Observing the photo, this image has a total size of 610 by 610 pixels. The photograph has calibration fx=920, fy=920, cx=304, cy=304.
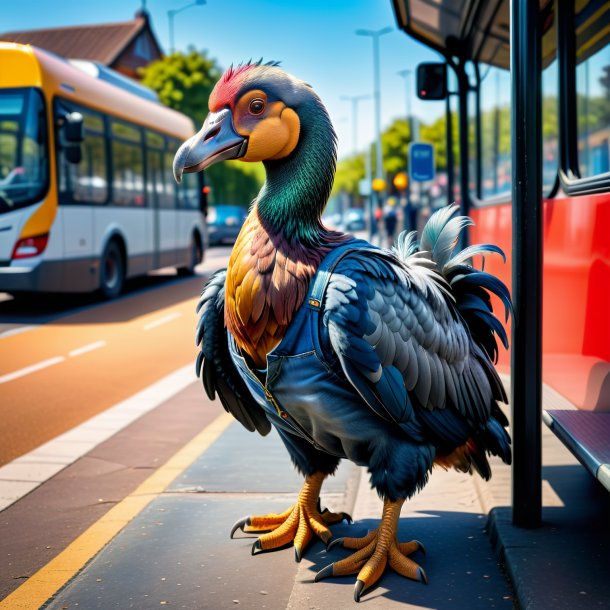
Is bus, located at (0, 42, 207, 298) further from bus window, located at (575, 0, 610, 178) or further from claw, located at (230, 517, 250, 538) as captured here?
bus window, located at (575, 0, 610, 178)

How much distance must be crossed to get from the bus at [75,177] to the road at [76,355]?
61 cm

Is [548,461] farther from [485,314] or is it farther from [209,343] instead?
[209,343]

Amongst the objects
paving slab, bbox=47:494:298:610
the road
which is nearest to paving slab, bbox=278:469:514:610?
paving slab, bbox=47:494:298:610

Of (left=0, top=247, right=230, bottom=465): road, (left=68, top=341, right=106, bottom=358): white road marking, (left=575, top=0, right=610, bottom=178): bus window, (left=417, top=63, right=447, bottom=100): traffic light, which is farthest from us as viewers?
(left=68, top=341, right=106, bottom=358): white road marking

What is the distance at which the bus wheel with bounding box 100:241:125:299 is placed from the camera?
541 inches

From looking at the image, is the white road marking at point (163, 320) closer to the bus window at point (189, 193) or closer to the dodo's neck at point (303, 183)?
the bus window at point (189, 193)

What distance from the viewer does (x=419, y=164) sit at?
56.0ft

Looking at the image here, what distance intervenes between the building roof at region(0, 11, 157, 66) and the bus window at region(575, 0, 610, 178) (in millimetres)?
55414

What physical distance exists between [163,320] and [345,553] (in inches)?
330

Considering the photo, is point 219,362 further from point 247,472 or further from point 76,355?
point 76,355

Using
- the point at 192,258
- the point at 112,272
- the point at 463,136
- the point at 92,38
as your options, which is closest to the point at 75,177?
the point at 112,272

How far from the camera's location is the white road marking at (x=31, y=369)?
24.7ft

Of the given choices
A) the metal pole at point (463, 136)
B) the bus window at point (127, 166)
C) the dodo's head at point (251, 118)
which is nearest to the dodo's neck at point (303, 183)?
the dodo's head at point (251, 118)

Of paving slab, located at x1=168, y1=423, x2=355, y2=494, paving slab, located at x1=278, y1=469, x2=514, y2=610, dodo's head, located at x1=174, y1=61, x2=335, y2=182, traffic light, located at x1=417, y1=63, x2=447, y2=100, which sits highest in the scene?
traffic light, located at x1=417, y1=63, x2=447, y2=100
